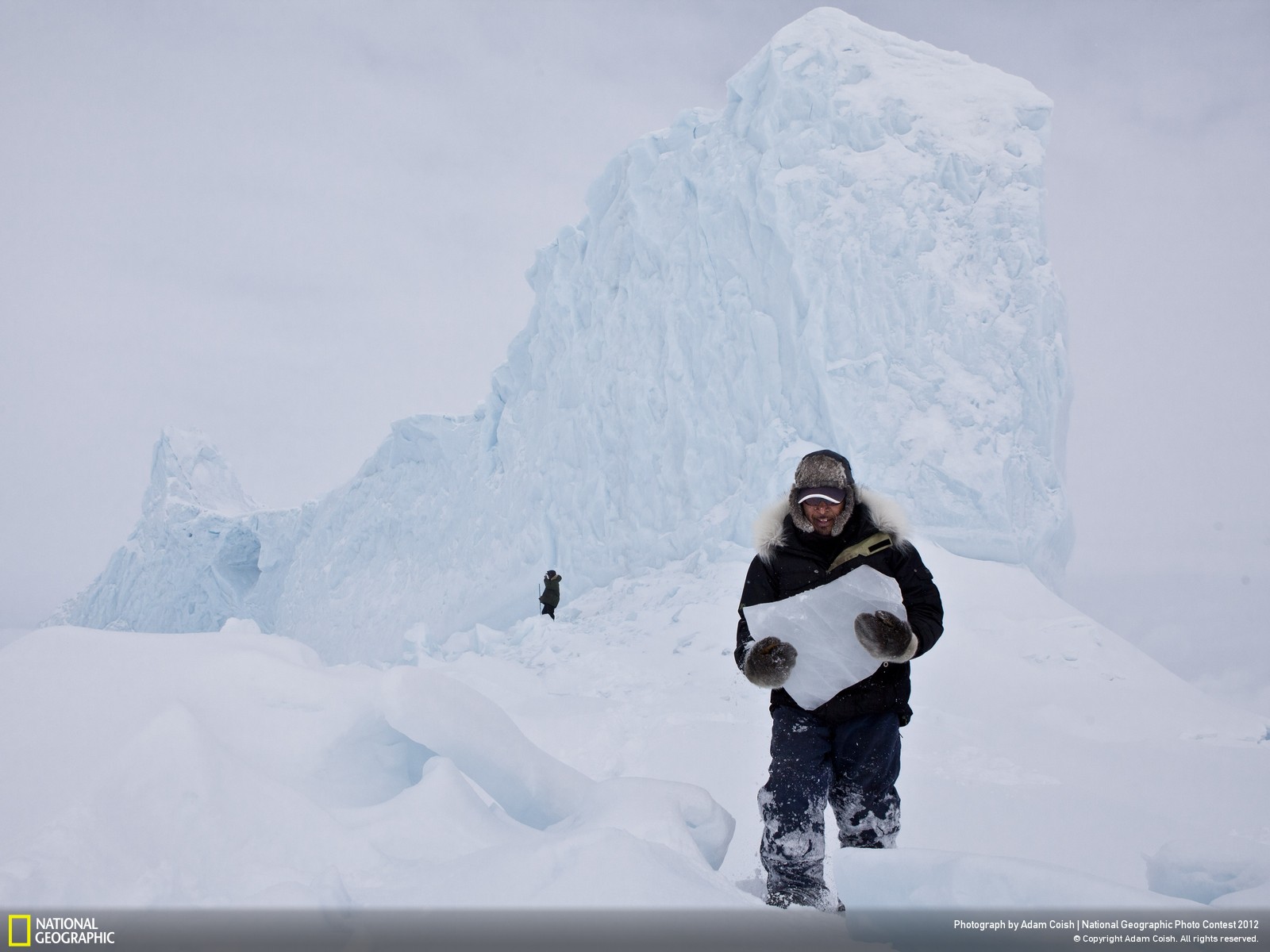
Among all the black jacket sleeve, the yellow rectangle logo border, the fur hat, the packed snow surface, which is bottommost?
the yellow rectangle logo border

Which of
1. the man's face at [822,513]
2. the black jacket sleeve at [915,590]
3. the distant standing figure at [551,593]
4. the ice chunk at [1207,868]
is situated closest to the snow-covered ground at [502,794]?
the ice chunk at [1207,868]

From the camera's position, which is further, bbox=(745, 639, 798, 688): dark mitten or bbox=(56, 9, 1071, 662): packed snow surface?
bbox=(56, 9, 1071, 662): packed snow surface

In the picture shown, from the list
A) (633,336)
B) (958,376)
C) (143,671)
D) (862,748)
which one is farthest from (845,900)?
(633,336)

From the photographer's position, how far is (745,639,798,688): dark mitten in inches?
91.7

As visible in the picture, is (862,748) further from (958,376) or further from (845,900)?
(958,376)

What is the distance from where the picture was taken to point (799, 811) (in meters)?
2.44

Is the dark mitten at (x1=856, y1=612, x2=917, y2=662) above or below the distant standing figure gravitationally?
below

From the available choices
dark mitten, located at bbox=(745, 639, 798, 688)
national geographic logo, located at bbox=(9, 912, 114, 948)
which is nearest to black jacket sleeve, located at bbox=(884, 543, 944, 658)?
dark mitten, located at bbox=(745, 639, 798, 688)

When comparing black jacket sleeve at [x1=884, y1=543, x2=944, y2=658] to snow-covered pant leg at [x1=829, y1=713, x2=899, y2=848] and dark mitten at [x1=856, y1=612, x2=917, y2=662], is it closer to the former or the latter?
dark mitten at [x1=856, y1=612, x2=917, y2=662]

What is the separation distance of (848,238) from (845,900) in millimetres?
8631

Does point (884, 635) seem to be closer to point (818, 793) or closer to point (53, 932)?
point (818, 793)

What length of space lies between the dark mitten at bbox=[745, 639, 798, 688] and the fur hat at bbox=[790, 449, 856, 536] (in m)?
0.35

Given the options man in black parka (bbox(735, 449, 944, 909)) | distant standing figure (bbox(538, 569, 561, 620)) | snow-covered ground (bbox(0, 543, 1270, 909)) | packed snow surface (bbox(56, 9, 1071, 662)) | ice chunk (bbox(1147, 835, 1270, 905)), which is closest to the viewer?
snow-covered ground (bbox(0, 543, 1270, 909))

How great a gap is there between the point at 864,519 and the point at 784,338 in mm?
7833
